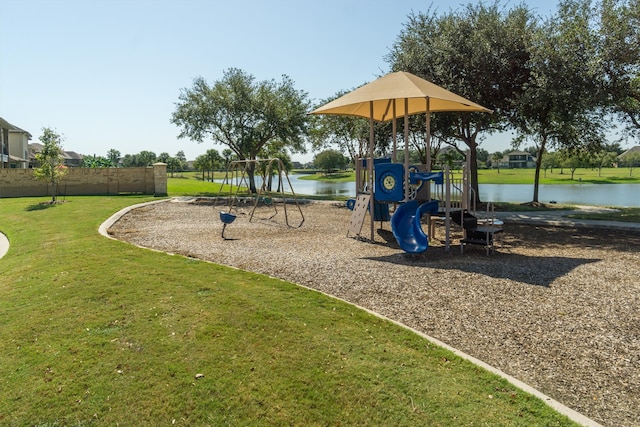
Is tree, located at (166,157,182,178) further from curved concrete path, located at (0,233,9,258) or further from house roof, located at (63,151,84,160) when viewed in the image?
curved concrete path, located at (0,233,9,258)

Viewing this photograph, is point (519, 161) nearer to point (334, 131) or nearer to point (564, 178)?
point (564, 178)

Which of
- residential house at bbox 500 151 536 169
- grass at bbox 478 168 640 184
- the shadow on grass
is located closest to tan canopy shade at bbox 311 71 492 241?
the shadow on grass

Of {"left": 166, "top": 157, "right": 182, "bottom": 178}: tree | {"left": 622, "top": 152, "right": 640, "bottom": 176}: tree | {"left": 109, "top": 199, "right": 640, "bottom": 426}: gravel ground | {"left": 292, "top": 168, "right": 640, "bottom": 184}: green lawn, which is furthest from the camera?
{"left": 166, "top": 157, "right": 182, "bottom": 178}: tree

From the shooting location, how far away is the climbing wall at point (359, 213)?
35.6 feet

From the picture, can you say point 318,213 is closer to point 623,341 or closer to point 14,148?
point 623,341

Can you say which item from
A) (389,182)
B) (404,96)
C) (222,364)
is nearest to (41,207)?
(389,182)

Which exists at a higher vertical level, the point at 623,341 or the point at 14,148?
the point at 14,148

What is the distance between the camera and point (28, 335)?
4.36 meters

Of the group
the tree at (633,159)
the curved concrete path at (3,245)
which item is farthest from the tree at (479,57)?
the tree at (633,159)

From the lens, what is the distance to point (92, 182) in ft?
92.7

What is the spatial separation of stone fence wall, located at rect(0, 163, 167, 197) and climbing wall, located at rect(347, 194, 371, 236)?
1984 cm

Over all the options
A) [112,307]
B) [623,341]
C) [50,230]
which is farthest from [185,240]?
[623,341]

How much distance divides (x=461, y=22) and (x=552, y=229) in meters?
8.24

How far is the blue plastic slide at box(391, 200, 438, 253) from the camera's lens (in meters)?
8.61
